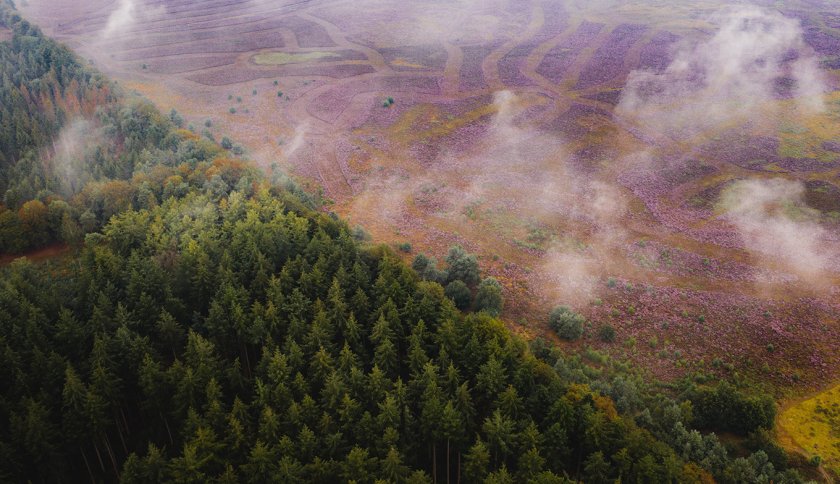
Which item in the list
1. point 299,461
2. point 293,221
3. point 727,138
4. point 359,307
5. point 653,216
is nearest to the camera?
point 299,461

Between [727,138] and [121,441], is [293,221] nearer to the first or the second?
[121,441]

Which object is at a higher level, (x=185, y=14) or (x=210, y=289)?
(x=185, y=14)

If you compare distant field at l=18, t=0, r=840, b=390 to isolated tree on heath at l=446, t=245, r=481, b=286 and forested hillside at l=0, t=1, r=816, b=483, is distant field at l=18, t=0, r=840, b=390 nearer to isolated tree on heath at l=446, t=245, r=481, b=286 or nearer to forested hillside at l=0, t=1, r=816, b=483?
isolated tree on heath at l=446, t=245, r=481, b=286

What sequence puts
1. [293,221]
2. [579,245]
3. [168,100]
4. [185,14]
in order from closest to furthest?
[293,221]
[579,245]
[168,100]
[185,14]

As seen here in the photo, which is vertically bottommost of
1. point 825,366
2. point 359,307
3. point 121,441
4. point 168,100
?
point 825,366

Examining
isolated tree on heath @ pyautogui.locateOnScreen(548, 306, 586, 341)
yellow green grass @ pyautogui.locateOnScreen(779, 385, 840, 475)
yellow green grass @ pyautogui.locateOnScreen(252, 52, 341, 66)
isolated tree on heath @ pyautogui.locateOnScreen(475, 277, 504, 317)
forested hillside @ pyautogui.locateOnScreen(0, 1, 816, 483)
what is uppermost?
yellow green grass @ pyautogui.locateOnScreen(252, 52, 341, 66)

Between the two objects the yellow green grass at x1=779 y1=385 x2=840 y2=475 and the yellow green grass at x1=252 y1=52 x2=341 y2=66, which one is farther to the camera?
the yellow green grass at x1=252 y1=52 x2=341 y2=66

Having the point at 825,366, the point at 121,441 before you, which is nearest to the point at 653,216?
the point at 825,366

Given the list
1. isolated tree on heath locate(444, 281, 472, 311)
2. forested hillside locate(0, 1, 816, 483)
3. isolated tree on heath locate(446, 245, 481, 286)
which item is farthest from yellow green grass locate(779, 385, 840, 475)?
isolated tree on heath locate(446, 245, 481, 286)
